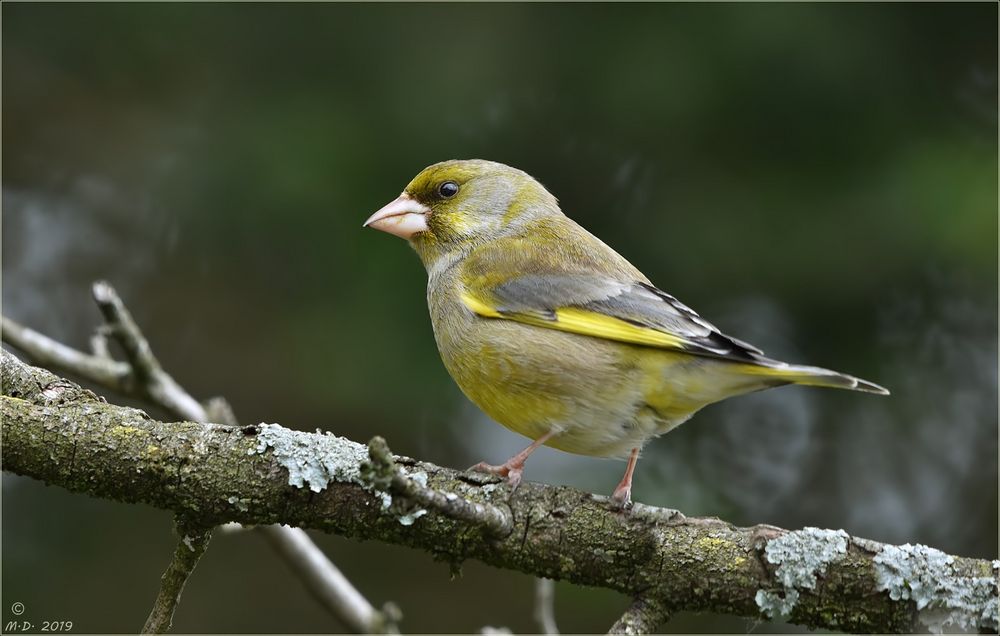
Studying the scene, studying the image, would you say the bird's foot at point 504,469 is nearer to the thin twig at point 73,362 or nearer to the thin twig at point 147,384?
the thin twig at point 147,384

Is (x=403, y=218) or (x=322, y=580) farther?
(x=403, y=218)

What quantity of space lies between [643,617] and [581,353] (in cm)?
115

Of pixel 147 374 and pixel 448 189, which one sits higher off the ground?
pixel 448 189

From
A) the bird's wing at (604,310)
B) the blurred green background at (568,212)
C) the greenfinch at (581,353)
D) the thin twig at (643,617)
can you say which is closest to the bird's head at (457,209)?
the greenfinch at (581,353)

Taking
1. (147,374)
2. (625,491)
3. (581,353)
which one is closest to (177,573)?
(625,491)

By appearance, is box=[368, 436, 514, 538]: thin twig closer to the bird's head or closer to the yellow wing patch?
the yellow wing patch

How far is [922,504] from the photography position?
670cm

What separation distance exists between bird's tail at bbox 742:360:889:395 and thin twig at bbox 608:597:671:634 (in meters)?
0.99

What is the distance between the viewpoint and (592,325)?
4039 mm

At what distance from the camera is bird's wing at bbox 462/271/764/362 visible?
12.6 feet

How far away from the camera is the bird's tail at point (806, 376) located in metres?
3.55

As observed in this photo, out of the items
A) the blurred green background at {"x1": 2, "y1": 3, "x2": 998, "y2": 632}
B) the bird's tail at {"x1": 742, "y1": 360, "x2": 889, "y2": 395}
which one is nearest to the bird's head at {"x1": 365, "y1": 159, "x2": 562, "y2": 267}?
the blurred green background at {"x1": 2, "y1": 3, "x2": 998, "y2": 632}

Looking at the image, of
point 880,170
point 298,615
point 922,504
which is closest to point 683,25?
point 880,170

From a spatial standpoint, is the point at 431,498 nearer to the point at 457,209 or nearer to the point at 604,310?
the point at 604,310
